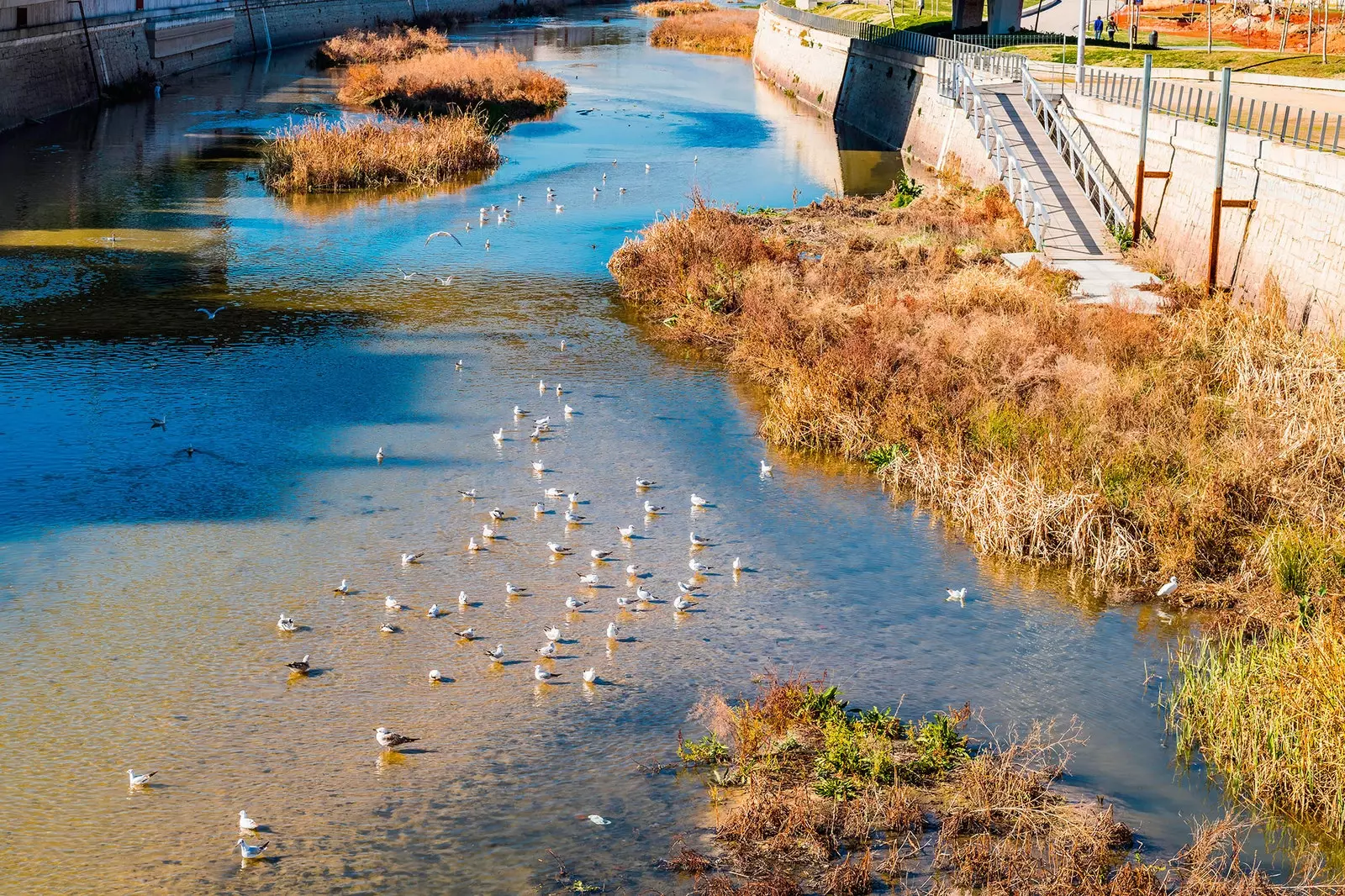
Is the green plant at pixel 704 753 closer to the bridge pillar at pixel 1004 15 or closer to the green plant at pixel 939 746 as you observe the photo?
the green plant at pixel 939 746

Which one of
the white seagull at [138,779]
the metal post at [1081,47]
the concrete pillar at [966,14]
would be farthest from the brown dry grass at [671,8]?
the white seagull at [138,779]

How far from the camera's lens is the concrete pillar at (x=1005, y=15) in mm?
53688

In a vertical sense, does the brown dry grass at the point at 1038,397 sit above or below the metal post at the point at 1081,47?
below

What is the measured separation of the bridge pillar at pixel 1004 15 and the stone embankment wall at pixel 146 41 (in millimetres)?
34753

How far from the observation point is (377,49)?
2596 inches

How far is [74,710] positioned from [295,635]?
6.93 feet

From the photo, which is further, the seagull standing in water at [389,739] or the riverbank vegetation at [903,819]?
the seagull standing in water at [389,739]

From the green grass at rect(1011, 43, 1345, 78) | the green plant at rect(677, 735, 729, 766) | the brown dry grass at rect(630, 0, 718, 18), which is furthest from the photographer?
the brown dry grass at rect(630, 0, 718, 18)

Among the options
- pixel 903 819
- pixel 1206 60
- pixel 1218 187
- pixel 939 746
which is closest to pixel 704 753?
pixel 903 819

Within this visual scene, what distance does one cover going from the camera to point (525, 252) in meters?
29.5

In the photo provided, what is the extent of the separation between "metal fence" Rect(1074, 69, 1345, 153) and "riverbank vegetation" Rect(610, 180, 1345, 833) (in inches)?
115

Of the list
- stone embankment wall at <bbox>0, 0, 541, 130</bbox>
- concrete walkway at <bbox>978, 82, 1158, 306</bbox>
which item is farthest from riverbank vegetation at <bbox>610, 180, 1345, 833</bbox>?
stone embankment wall at <bbox>0, 0, 541, 130</bbox>

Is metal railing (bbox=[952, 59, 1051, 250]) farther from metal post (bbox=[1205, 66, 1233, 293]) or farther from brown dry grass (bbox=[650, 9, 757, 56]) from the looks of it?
brown dry grass (bbox=[650, 9, 757, 56])

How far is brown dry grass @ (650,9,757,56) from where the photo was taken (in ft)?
277
